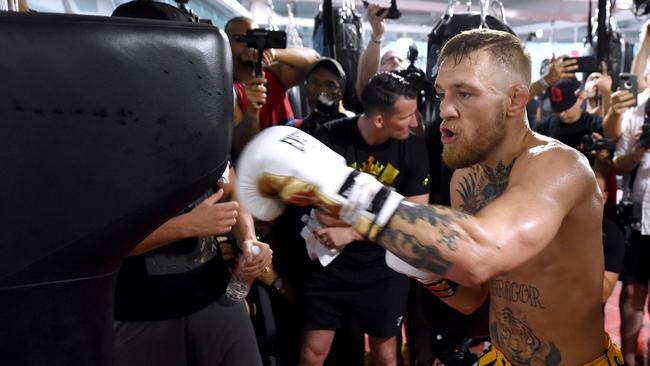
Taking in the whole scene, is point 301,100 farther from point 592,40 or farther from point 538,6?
point 538,6

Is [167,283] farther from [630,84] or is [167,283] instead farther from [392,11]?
[630,84]

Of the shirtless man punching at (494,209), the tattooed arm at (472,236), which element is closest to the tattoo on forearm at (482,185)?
the shirtless man punching at (494,209)

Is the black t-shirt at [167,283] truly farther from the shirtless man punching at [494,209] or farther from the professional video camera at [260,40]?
the professional video camera at [260,40]

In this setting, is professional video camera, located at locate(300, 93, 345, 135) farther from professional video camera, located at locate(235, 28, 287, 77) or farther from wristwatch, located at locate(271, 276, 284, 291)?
wristwatch, located at locate(271, 276, 284, 291)

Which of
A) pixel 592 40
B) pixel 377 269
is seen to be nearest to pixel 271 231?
pixel 377 269

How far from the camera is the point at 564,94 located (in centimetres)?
355

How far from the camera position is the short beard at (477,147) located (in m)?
1.47

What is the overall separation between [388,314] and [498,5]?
2.16m

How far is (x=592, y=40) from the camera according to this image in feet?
12.4

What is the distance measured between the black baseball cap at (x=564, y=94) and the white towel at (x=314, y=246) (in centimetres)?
193

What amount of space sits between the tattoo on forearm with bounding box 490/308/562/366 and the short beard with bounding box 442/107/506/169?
495 millimetres

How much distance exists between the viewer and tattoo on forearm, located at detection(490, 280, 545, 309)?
1566 mm

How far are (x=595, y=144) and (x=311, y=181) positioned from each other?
277 cm

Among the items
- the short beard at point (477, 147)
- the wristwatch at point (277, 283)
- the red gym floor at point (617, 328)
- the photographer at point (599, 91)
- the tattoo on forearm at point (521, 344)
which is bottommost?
the red gym floor at point (617, 328)
